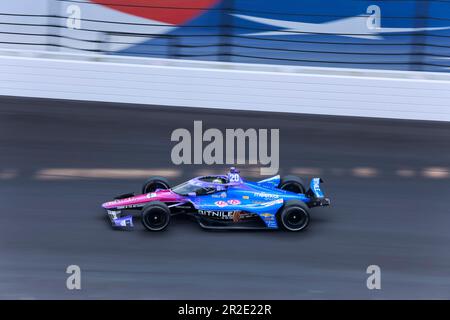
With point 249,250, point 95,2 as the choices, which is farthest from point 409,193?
point 95,2

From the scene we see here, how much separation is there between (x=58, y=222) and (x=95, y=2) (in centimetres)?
565

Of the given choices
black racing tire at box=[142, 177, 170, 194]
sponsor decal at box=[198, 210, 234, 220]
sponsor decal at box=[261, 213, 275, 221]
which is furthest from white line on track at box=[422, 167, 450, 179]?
black racing tire at box=[142, 177, 170, 194]

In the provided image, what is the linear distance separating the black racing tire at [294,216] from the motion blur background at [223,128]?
123 mm

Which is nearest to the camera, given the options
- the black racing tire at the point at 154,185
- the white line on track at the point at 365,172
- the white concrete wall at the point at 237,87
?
the black racing tire at the point at 154,185

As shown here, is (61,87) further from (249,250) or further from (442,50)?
(442,50)

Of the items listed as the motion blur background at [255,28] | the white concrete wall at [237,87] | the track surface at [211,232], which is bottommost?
the track surface at [211,232]

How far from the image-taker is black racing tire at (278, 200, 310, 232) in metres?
7.25

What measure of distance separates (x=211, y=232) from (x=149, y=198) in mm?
730

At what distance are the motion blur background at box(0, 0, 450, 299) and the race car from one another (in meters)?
0.14

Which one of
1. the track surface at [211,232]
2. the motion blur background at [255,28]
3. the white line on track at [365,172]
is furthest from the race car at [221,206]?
the motion blur background at [255,28]

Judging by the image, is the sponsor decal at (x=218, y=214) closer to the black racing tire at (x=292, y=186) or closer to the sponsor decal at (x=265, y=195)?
the sponsor decal at (x=265, y=195)

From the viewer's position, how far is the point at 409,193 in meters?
8.64

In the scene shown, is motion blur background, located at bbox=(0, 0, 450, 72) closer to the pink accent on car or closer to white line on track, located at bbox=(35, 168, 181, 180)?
white line on track, located at bbox=(35, 168, 181, 180)

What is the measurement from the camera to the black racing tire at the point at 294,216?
7.25 meters
